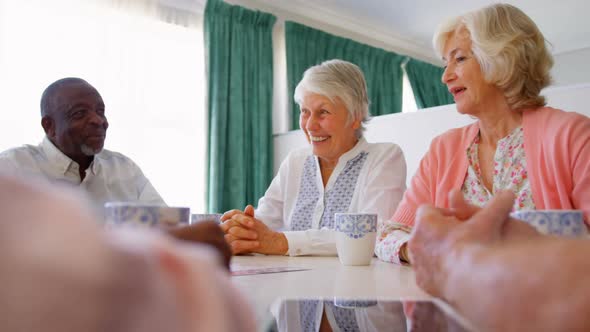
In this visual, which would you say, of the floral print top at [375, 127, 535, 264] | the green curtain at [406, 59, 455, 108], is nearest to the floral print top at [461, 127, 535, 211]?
the floral print top at [375, 127, 535, 264]

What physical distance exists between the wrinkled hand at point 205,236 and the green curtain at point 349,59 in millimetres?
4316

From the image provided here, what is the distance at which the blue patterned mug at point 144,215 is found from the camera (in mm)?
537

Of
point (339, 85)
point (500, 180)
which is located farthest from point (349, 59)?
point (500, 180)

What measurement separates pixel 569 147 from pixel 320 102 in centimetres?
103

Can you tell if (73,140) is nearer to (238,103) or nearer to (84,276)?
(84,276)

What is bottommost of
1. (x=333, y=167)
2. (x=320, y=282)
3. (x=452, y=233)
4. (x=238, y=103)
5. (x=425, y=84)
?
(x=320, y=282)

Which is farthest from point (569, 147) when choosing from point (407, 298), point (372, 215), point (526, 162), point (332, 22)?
point (332, 22)

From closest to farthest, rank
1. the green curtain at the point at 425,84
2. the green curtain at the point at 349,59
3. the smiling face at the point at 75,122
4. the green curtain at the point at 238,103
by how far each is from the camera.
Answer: the smiling face at the point at 75,122
the green curtain at the point at 238,103
the green curtain at the point at 349,59
the green curtain at the point at 425,84

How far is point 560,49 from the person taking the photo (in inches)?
251

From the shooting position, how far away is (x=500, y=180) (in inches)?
53.5

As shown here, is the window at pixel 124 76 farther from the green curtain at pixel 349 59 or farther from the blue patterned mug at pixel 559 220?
the blue patterned mug at pixel 559 220

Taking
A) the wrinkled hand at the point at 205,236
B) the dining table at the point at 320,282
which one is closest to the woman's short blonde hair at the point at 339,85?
the dining table at the point at 320,282

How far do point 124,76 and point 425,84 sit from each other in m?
3.84

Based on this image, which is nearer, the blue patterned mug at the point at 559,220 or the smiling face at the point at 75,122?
the blue patterned mug at the point at 559,220
